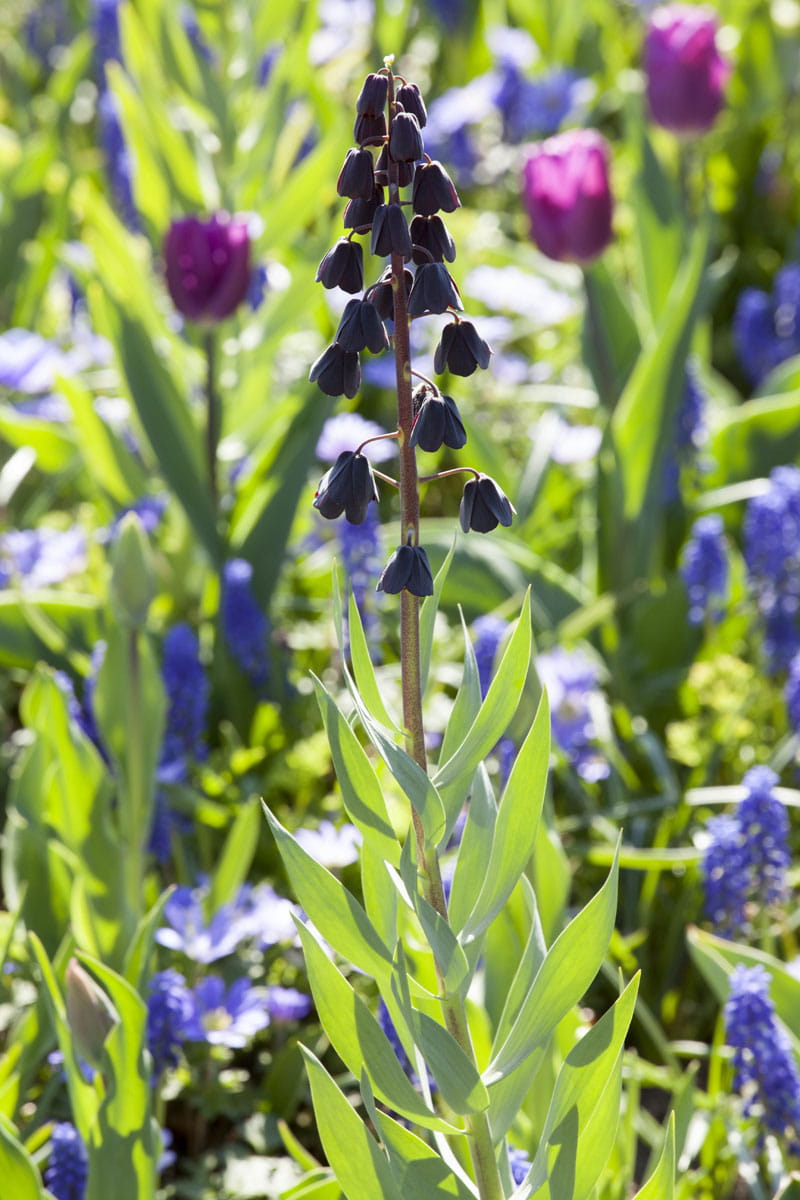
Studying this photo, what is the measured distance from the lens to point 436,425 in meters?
0.88

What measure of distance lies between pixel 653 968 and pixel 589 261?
48.2 inches

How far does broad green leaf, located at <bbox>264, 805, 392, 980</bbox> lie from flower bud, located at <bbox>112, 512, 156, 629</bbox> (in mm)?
729

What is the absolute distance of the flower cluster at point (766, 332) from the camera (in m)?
2.88

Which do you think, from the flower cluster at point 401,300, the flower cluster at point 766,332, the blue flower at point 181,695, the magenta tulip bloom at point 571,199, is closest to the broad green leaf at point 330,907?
the flower cluster at point 401,300

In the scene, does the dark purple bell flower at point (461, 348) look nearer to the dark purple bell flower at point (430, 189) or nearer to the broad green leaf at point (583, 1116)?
the dark purple bell flower at point (430, 189)

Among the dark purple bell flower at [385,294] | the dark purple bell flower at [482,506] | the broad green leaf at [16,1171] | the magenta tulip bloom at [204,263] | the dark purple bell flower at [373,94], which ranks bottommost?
the broad green leaf at [16,1171]

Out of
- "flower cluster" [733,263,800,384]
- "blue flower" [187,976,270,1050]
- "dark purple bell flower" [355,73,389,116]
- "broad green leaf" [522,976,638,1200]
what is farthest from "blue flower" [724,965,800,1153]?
"flower cluster" [733,263,800,384]

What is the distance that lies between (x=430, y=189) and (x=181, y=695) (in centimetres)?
121

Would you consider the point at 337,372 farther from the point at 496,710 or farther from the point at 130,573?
the point at 130,573

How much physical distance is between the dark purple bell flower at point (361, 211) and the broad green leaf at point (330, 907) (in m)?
0.42

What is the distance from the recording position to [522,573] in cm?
223

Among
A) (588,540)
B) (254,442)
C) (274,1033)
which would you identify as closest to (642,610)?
(588,540)

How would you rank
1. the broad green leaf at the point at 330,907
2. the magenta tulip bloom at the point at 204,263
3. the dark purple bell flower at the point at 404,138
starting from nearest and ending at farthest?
the dark purple bell flower at the point at 404,138 < the broad green leaf at the point at 330,907 < the magenta tulip bloom at the point at 204,263

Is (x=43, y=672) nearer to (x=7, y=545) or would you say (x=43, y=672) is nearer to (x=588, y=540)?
(x=7, y=545)
